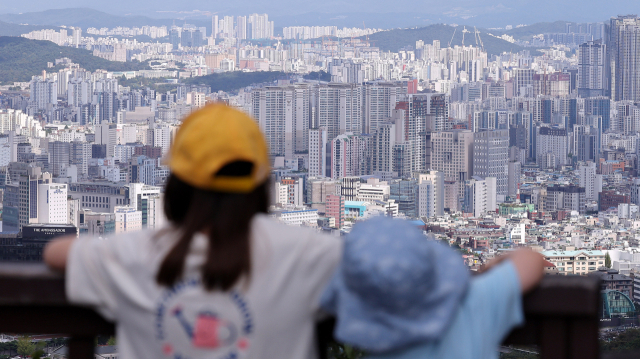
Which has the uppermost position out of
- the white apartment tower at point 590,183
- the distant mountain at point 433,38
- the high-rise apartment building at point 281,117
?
the distant mountain at point 433,38

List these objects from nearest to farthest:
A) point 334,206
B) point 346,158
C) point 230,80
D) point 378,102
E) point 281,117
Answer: point 334,206 → point 346,158 → point 281,117 → point 378,102 → point 230,80

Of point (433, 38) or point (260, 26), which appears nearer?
point (433, 38)

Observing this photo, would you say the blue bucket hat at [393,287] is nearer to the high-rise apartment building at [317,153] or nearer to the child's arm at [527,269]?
the child's arm at [527,269]

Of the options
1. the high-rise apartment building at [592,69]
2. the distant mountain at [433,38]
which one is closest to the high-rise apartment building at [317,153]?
the high-rise apartment building at [592,69]

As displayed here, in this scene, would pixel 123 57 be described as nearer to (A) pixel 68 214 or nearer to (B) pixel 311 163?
(B) pixel 311 163

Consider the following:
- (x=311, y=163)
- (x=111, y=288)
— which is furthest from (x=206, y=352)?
(x=311, y=163)

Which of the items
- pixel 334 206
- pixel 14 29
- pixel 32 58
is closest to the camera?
pixel 334 206

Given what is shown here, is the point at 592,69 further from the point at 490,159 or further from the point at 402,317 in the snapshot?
the point at 402,317

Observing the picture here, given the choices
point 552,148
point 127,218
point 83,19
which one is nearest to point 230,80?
point 83,19
